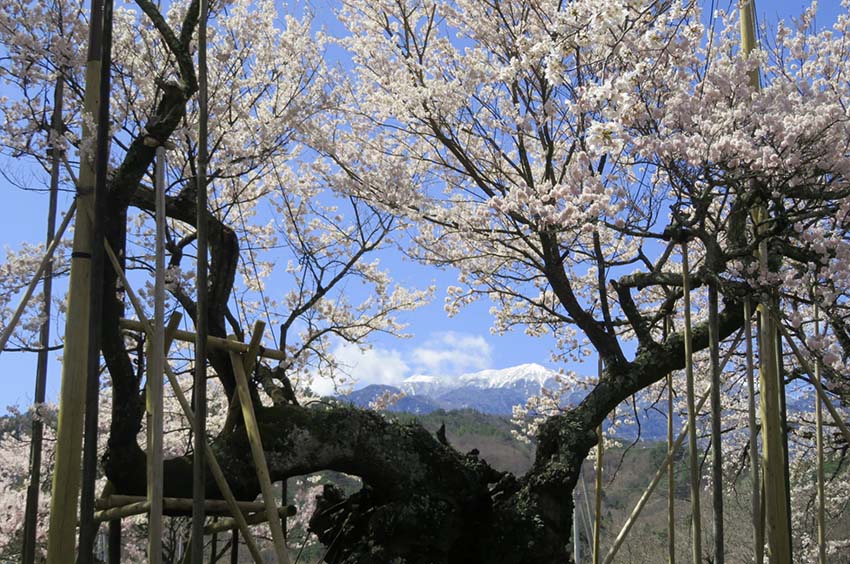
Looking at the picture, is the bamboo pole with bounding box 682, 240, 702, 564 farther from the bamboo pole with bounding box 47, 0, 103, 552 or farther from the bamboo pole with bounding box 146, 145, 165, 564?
the bamboo pole with bounding box 47, 0, 103, 552

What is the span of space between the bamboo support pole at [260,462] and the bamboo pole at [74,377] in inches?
33.7

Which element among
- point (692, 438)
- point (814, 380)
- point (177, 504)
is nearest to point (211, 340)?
point (177, 504)

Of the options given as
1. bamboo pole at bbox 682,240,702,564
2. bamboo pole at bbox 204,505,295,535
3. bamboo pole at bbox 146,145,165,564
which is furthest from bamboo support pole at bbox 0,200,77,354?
bamboo pole at bbox 682,240,702,564

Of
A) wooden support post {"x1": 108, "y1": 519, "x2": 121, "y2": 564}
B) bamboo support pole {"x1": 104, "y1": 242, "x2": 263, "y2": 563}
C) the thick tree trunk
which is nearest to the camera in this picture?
bamboo support pole {"x1": 104, "y1": 242, "x2": 263, "y2": 563}

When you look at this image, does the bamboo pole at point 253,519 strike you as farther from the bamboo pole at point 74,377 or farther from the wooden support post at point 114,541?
the bamboo pole at point 74,377

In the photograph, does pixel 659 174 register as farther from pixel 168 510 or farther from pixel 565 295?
pixel 168 510

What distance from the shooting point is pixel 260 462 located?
4.11 m

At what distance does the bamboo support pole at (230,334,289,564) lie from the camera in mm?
3898

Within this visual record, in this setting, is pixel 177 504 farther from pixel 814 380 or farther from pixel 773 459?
pixel 814 380

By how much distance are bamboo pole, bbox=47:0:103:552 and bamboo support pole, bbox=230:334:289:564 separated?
857 mm

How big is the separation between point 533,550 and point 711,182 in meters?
2.48

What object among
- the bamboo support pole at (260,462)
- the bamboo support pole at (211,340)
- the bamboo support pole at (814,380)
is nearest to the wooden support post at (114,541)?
the bamboo support pole at (260,462)

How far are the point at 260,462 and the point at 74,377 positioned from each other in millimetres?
995

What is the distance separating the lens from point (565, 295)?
242 inches
